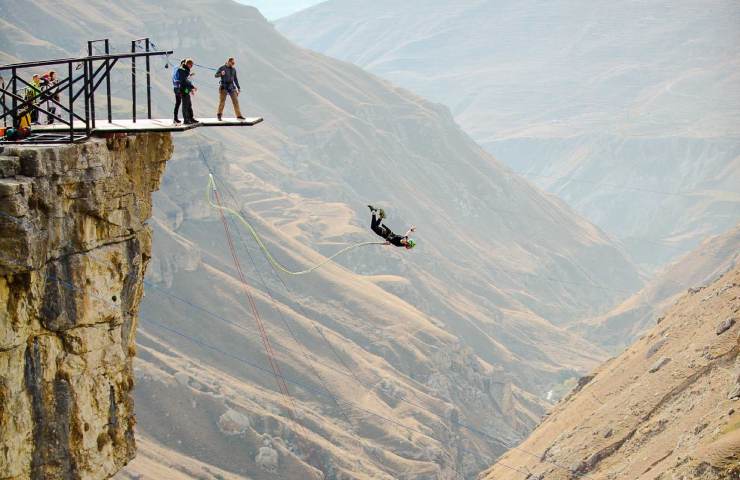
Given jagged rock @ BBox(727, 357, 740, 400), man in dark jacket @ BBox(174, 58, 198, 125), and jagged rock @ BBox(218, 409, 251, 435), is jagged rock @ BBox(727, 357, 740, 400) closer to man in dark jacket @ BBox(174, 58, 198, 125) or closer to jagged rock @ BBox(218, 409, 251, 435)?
man in dark jacket @ BBox(174, 58, 198, 125)

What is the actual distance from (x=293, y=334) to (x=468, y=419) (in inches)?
952

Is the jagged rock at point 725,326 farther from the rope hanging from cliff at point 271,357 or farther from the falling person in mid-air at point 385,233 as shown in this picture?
the rope hanging from cliff at point 271,357

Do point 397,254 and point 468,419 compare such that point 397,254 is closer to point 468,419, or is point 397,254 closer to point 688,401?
point 468,419

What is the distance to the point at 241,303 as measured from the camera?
4884 inches

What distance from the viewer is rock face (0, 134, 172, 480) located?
17.3 metres

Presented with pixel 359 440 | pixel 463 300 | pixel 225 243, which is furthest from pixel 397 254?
pixel 359 440

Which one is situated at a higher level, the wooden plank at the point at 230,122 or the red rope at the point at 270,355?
the wooden plank at the point at 230,122

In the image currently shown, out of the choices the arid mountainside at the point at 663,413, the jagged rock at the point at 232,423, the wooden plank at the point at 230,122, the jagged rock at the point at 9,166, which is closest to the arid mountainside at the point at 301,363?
the jagged rock at the point at 232,423

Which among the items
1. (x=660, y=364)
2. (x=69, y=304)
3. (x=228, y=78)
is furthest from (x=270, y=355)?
(x=69, y=304)

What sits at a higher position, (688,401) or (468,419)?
(688,401)

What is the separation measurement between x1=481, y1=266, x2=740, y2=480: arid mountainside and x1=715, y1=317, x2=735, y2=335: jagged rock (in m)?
0.08

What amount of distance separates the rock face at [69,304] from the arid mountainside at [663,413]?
88.3 ft

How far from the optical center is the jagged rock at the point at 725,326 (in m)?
60.8

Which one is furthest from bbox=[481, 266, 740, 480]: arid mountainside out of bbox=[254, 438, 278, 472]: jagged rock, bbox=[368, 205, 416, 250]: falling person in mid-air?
bbox=[254, 438, 278, 472]: jagged rock
